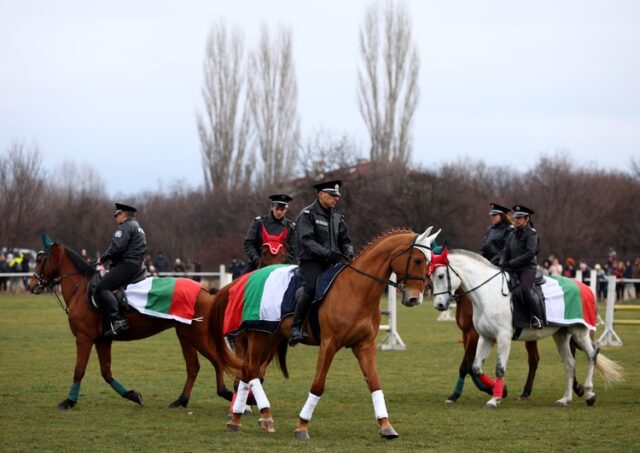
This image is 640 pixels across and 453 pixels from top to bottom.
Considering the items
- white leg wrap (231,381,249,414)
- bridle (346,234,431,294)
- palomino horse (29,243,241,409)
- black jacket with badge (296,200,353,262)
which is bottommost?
white leg wrap (231,381,249,414)

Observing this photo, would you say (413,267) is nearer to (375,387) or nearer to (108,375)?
(375,387)

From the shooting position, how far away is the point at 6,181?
62.8 meters

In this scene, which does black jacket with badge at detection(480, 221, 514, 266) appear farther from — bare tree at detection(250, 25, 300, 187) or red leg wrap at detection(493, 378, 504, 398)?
bare tree at detection(250, 25, 300, 187)

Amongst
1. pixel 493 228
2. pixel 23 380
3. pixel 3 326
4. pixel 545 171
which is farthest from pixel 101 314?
pixel 545 171

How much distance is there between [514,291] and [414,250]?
13.1 feet

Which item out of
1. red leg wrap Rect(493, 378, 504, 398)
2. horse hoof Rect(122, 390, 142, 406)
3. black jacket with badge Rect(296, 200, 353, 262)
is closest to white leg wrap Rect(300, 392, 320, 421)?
black jacket with badge Rect(296, 200, 353, 262)

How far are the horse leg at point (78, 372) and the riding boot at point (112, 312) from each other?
1.24 feet

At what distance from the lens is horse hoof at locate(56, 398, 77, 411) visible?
1362cm

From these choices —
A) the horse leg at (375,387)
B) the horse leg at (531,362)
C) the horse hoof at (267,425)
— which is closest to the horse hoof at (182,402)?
the horse hoof at (267,425)

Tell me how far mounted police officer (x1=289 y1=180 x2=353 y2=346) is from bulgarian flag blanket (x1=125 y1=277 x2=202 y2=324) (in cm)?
295

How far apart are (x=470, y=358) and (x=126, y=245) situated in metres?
5.22

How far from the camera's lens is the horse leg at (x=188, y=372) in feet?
46.1

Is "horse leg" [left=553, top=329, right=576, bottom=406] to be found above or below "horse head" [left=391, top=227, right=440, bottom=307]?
below

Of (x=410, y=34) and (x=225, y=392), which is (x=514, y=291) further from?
(x=410, y=34)
